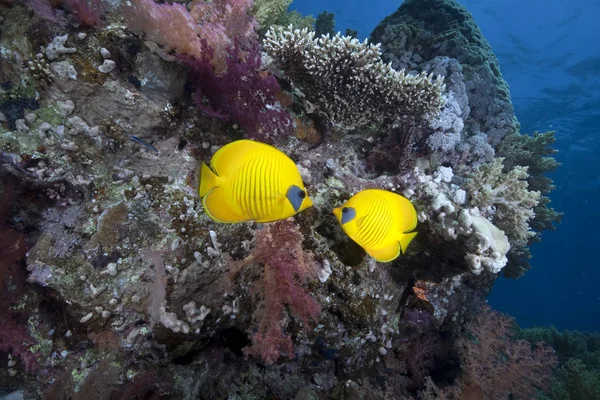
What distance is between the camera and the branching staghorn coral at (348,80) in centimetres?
324

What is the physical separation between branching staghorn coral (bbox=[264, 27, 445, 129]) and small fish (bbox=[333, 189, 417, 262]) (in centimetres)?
Result: 191

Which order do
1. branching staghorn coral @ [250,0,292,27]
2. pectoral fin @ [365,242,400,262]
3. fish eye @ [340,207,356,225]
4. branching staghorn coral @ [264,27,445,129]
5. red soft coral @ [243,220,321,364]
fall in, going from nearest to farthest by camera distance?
1. fish eye @ [340,207,356,225]
2. pectoral fin @ [365,242,400,262]
3. red soft coral @ [243,220,321,364]
4. branching staghorn coral @ [264,27,445,129]
5. branching staghorn coral @ [250,0,292,27]

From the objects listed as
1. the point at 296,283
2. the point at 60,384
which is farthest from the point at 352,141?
the point at 60,384

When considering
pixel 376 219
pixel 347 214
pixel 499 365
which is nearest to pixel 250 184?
pixel 347 214

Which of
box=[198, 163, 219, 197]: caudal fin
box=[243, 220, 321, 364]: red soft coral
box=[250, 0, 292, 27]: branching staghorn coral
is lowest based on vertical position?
box=[243, 220, 321, 364]: red soft coral

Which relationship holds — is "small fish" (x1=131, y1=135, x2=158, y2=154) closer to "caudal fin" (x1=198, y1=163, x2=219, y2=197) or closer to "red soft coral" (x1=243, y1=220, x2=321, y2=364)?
"red soft coral" (x1=243, y1=220, x2=321, y2=364)

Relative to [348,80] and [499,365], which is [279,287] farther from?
[499,365]

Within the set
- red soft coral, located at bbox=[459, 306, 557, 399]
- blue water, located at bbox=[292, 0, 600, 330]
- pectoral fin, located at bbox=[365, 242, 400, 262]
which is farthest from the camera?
blue water, located at bbox=[292, 0, 600, 330]

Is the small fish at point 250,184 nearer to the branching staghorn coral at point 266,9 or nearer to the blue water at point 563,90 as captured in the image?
the branching staghorn coral at point 266,9

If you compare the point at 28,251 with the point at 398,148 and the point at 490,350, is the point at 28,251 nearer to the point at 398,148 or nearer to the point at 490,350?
the point at 398,148

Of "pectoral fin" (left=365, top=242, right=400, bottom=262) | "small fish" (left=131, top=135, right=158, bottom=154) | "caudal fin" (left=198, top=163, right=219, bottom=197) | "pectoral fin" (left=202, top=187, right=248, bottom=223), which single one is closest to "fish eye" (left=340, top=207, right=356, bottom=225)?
"pectoral fin" (left=365, top=242, right=400, bottom=262)

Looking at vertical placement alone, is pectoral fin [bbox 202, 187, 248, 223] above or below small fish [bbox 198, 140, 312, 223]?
below

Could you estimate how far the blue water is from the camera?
28250 mm

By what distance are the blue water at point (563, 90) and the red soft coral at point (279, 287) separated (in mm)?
36104
